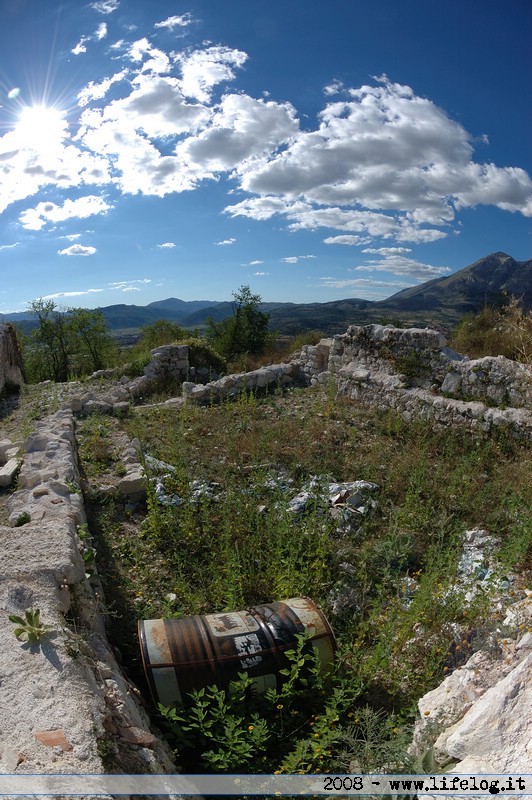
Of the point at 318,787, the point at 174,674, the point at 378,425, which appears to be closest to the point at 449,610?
the point at 318,787

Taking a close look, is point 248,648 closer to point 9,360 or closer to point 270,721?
point 270,721

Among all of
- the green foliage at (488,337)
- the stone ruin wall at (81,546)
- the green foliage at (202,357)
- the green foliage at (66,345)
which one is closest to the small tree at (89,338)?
the green foliage at (66,345)

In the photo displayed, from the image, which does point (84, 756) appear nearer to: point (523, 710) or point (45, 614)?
point (45, 614)

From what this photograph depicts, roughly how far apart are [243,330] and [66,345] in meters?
8.06

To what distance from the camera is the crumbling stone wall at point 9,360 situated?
44.1 feet

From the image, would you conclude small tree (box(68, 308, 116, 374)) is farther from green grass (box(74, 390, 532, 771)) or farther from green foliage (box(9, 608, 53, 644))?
green foliage (box(9, 608, 53, 644))

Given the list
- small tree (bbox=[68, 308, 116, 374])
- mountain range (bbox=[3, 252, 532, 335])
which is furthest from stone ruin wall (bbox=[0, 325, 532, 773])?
mountain range (bbox=[3, 252, 532, 335])

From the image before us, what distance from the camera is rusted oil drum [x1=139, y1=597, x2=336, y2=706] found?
10.5 ft

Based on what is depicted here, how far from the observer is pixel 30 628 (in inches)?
111

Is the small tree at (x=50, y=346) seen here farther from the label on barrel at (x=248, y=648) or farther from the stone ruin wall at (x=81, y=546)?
the label on barrel at (x=248, y=648)

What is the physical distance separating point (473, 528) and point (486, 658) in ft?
8.15

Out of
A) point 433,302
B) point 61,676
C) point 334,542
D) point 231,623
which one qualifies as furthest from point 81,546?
point 433,302

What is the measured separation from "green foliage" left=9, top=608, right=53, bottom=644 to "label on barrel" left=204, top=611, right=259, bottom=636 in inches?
44.3

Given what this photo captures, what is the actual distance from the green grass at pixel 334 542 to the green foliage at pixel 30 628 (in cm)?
101
